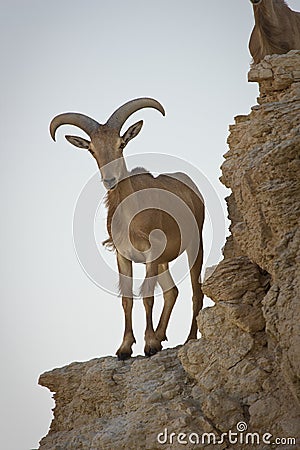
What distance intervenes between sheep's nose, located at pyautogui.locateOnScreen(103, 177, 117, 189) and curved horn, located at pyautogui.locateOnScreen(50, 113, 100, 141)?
98cm

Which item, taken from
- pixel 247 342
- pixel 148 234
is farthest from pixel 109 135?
pixel 247 342

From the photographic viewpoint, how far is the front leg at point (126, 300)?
11.6m

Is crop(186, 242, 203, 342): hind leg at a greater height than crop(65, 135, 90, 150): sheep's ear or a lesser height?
lesser

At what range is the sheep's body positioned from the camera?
1229 centimetres

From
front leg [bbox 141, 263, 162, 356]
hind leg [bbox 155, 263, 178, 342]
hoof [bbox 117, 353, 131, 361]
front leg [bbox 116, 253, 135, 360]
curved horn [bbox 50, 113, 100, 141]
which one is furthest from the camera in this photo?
curved horn [bbox 50, 113, 100, 141]

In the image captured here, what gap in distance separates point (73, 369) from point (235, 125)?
3690 mm

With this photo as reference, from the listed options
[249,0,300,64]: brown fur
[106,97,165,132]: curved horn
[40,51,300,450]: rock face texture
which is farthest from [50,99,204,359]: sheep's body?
[40,51,300,450]: rock face texture

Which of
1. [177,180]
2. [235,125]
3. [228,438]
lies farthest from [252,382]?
[177,180]

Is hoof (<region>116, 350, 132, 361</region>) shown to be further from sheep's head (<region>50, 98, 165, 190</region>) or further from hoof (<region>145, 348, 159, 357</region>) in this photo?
sheep's head (<region>50, 98, 165, 190</region>)

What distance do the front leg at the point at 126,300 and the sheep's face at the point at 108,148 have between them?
Result: 44.4 inches

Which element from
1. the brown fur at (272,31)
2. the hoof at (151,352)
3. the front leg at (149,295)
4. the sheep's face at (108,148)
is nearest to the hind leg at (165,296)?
the front leg at (149,295)

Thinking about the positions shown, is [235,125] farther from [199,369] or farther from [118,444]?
[118,444]

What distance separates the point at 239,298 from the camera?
9.26 m

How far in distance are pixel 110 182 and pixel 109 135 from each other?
0.92m
